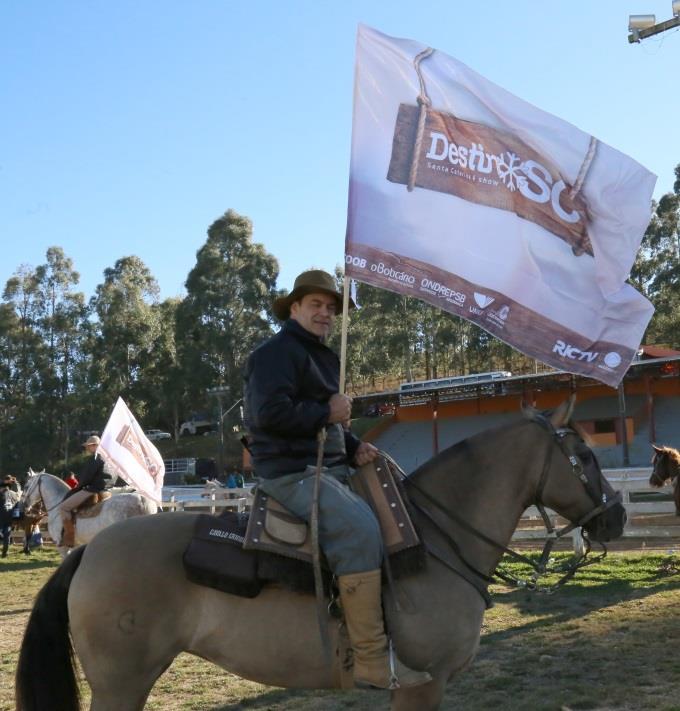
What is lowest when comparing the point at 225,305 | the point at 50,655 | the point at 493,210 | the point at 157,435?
the point at 157,435

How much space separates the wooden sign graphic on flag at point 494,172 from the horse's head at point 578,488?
53.7 inches

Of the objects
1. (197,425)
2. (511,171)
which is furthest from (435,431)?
(511,171)

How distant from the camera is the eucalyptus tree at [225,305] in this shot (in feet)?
162

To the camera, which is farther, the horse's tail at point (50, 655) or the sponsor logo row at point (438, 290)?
the sponsor logo row at point (438, 290)

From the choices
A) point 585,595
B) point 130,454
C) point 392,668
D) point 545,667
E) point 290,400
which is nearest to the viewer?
point 392,668

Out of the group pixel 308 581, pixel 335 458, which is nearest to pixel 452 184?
pixel 335 458

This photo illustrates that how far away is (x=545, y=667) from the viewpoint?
7254 mm

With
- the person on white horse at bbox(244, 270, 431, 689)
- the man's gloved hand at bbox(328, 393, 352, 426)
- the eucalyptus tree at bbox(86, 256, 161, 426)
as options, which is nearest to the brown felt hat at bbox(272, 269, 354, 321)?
the person on white horse at bbox(244, 270, 431, 689)

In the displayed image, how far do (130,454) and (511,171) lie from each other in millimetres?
11134

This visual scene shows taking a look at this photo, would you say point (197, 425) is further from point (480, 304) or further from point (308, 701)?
point (480, 304)

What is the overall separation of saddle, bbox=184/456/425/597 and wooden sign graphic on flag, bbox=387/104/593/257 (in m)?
2.13

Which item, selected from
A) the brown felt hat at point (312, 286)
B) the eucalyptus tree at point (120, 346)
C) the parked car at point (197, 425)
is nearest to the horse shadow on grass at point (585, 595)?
the brown felt hat at point (312, 286)

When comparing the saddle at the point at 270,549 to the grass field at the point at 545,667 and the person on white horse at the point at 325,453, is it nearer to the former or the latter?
the person on white horse at the point at 325,453

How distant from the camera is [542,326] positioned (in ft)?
16.9
